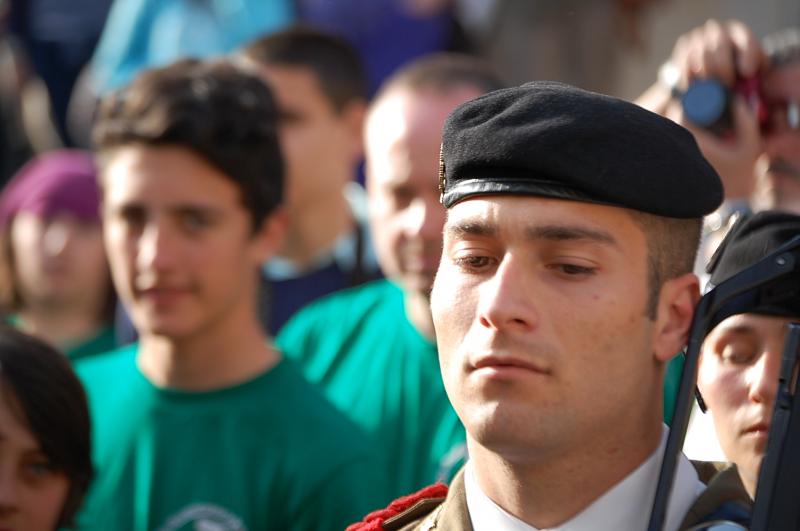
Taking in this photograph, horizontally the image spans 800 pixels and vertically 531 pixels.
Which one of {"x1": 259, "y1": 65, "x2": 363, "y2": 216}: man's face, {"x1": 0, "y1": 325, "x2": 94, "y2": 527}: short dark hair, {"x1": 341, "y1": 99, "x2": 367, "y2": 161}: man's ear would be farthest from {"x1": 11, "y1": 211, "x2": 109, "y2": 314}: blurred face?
{"x1": 0, "y1": 325, "x2": 94, "y2": 527}: short dark hair

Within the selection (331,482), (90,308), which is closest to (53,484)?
(331,482)

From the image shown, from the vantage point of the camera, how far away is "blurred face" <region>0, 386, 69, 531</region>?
11.5 ft

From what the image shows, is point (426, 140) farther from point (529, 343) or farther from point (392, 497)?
point (529, 343)

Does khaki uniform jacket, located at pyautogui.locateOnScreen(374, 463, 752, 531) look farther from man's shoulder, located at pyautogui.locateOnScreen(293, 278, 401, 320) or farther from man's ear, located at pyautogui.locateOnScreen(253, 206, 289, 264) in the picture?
man's shoulder, located at pyautogui.locateOnScreen(293, 278, 401, 320)

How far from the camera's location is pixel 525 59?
753cm

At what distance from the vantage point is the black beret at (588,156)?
8.34 ft

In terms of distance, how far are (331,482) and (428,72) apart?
1.53 metres

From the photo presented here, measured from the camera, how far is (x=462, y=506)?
2.74 metres

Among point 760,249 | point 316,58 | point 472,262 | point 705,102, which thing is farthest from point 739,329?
point 316,58

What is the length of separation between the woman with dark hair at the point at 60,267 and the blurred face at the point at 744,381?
3529 mm

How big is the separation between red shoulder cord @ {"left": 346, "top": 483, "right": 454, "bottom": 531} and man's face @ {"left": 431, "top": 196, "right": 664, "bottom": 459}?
40 cm

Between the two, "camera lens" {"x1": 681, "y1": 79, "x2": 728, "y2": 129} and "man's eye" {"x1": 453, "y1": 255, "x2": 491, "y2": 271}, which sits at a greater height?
"camera lens" {"x1": 681, "y1": 79, "x2": 728, "y2": 129}

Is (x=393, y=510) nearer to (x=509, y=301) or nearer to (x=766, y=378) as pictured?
(x=509, y=301)

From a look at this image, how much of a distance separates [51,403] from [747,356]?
5.51 ft
